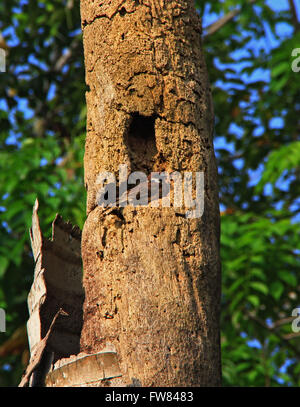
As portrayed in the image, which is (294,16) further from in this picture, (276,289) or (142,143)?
(142,143)

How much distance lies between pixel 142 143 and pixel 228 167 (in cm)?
485

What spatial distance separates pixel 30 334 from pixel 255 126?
5.30 m

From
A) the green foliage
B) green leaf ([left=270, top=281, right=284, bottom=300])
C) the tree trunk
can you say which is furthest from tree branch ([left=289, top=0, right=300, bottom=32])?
the tree trunk

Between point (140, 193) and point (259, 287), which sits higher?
point (259, 287)

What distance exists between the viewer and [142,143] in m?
2.55

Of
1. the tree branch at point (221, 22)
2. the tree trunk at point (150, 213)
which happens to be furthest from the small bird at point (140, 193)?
the tree branch at point (221, 22)

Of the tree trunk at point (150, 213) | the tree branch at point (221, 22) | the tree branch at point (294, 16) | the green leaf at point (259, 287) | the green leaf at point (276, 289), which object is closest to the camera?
the tree trunk at point (150, 213)

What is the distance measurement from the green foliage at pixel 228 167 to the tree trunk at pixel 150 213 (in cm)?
173

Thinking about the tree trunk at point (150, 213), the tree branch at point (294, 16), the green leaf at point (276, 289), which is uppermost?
the tree branch at point (294, 16)

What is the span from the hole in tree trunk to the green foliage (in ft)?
5.46

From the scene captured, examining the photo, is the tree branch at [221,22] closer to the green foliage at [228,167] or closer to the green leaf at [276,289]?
the green foliage at [228,167]

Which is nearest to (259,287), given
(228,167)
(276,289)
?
(276,289)

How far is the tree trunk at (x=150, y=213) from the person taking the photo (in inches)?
83.4
